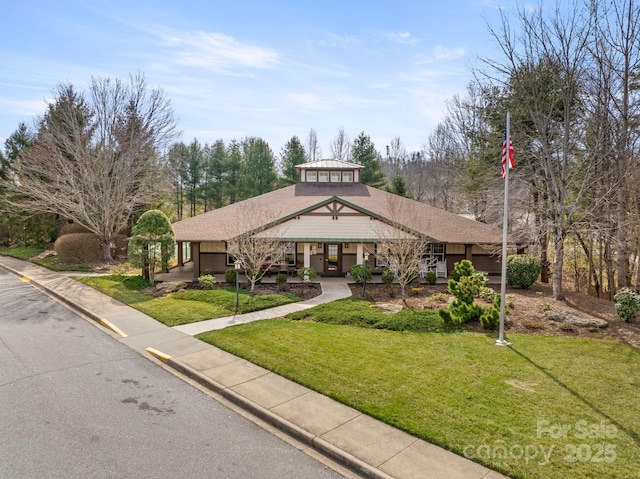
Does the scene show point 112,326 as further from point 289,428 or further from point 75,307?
point 289,428

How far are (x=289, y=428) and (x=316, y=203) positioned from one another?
16.4 meters

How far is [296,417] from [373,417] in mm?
1371

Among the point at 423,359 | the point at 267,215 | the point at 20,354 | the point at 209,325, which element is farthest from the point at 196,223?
the point at 423,359

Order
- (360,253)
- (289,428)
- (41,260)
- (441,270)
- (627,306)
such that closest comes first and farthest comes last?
(289,428), (627,306), (360,253), (441,270), (41,260)

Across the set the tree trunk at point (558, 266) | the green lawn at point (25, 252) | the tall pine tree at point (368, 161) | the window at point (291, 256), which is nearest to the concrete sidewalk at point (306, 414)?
the window at point (291, 256)

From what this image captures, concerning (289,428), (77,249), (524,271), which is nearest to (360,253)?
(524,271)

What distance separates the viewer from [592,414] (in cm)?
666

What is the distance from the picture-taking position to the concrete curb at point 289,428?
5355 mm

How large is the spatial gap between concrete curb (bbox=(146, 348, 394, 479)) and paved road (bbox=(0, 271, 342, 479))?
0.81ft

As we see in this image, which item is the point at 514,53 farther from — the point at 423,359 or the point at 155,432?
the point at 155,432

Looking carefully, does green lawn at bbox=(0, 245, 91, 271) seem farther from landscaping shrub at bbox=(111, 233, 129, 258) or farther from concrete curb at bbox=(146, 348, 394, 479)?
concrete curb at bbox=(146, 348, 394, 479)

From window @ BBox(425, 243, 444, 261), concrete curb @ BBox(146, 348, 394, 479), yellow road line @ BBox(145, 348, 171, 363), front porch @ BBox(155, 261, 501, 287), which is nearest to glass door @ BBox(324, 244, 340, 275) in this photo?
front porch @ BBox(155, 261, 501, 287)

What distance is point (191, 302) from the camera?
1520cm

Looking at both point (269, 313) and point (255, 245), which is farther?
point (255, 245)
